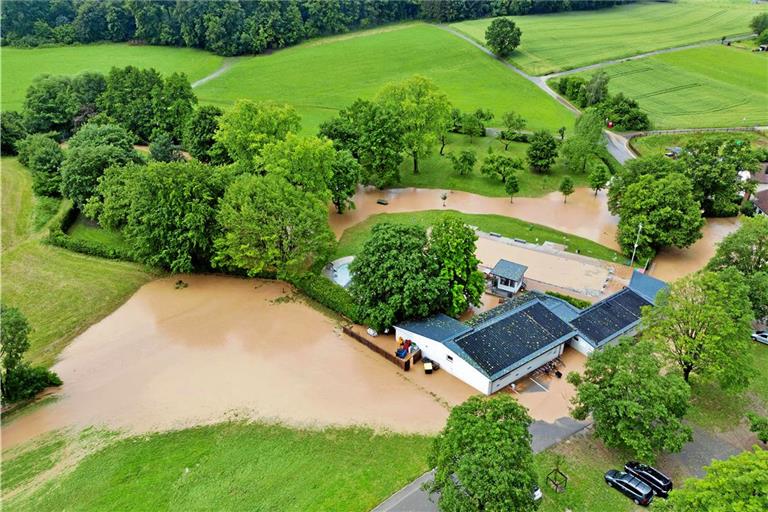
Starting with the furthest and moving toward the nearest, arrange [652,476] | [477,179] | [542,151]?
1. [477,179]
2. [542,151]
3. [652,476]

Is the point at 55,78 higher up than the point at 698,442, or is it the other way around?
the point at 55,78

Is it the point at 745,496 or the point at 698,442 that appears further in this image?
the point at 698,442

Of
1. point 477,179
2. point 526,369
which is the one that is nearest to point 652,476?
point 526,369

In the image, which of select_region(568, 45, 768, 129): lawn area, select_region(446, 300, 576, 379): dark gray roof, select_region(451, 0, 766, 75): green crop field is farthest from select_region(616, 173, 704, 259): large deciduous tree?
select_region(451, 0, 766, 75): green crop field

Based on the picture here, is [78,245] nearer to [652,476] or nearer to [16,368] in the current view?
[16,368]

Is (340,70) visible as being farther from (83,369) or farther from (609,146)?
(83,369)

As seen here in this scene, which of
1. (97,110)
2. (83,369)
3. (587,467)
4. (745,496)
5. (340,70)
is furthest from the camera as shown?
(340,70)

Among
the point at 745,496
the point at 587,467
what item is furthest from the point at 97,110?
the point at 745,496
